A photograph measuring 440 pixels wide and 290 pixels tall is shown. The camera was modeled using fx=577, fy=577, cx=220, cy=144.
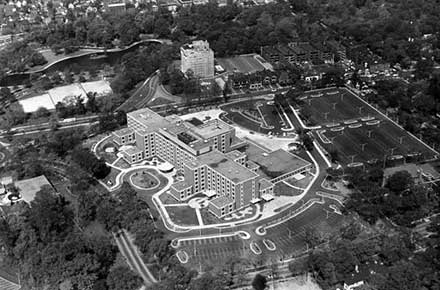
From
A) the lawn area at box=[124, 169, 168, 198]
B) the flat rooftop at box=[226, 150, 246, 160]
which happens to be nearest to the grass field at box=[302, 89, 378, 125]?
the flat rooftop at box=[226, 150, 246, 160]

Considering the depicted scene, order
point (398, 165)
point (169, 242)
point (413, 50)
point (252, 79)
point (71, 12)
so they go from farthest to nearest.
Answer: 1. point (71, 12)
2. point (413, 50)
3. point (252, 79)
4. point (398, 165)
5. point (169, 242)

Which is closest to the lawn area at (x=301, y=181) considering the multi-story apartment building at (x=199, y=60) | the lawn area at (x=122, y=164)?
the lawn area at (x=122, y=164)

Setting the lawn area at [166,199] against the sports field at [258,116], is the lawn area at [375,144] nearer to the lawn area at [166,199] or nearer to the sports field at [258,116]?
the sports field at [258,116]

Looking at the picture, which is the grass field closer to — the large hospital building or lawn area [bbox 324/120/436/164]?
lawn area [bbox 324/120/436/164]

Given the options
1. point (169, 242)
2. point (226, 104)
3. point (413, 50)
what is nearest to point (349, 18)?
point (413, 50)

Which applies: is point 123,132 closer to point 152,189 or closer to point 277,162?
point 152,189

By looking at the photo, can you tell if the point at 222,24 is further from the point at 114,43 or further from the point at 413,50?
the point at 413,50
